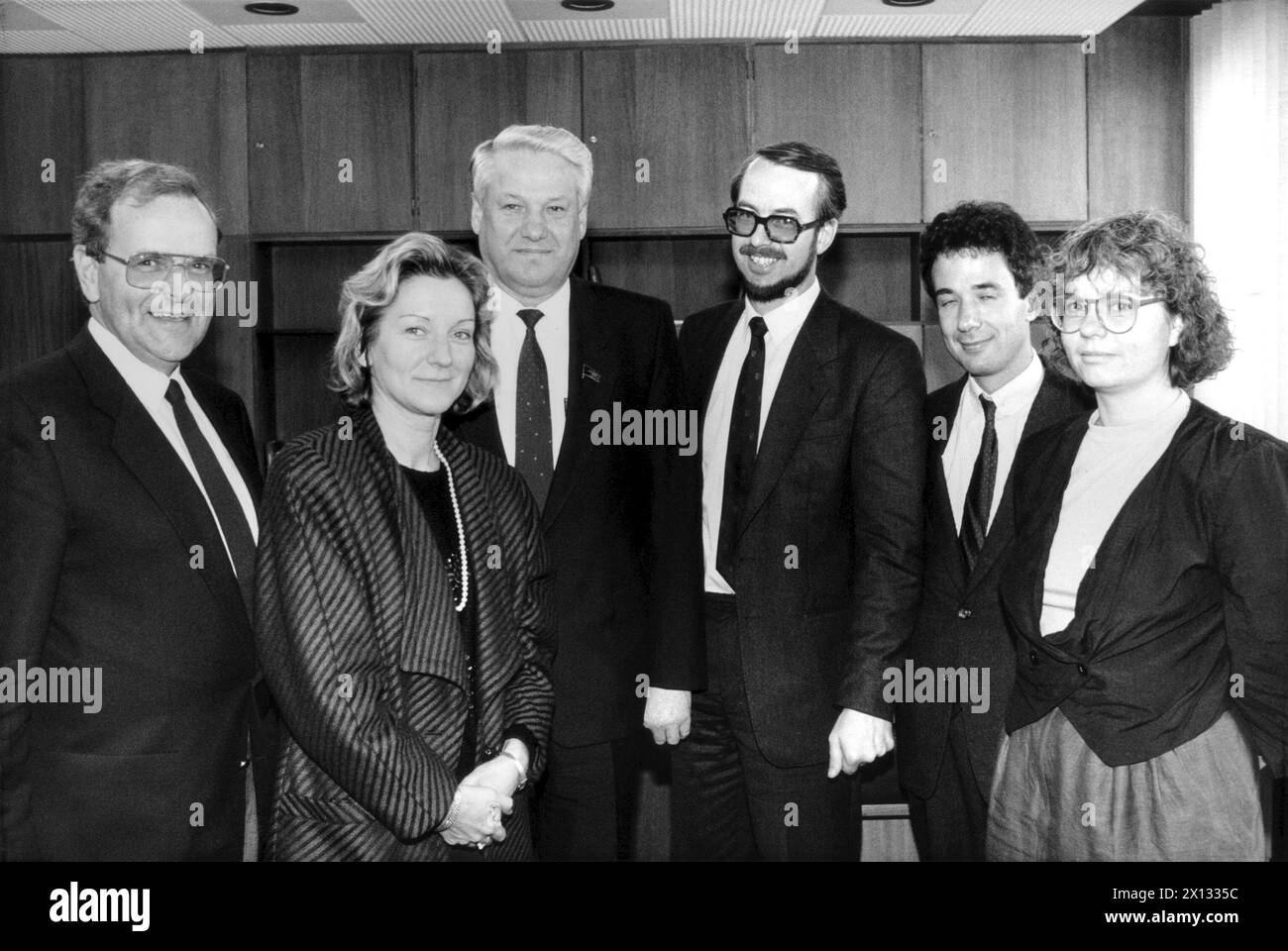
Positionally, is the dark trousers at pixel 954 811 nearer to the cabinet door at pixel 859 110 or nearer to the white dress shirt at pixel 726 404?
the white dress shirt at pixel 726 404

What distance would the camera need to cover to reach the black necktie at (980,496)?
6.82 feet

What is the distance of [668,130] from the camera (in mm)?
3285

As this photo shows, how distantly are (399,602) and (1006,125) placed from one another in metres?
2.03

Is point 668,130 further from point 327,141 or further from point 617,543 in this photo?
point 617,543

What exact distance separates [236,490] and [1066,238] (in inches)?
61.5

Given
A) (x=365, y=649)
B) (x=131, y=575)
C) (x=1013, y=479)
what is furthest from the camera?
(x=1013, y=479)

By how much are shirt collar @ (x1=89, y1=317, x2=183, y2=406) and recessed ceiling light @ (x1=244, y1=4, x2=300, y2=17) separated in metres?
0.87

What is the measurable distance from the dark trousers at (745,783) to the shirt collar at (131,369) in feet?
3.53

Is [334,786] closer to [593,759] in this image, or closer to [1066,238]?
[593,759]

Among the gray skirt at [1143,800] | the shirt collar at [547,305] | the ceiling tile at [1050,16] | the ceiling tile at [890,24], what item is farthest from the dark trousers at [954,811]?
the ceiling tile at [890,24]

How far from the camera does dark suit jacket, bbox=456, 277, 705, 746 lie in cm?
212

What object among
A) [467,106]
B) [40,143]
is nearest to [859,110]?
[467,106]

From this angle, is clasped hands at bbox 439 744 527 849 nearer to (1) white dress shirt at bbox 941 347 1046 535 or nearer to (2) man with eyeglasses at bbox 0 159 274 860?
(2) man with eyeglasses at bbox 0 159 274 860

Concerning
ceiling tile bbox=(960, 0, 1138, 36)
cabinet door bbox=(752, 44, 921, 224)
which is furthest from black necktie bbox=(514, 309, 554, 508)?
ceiling tile bbox=(960, 0, 1138, 36)
